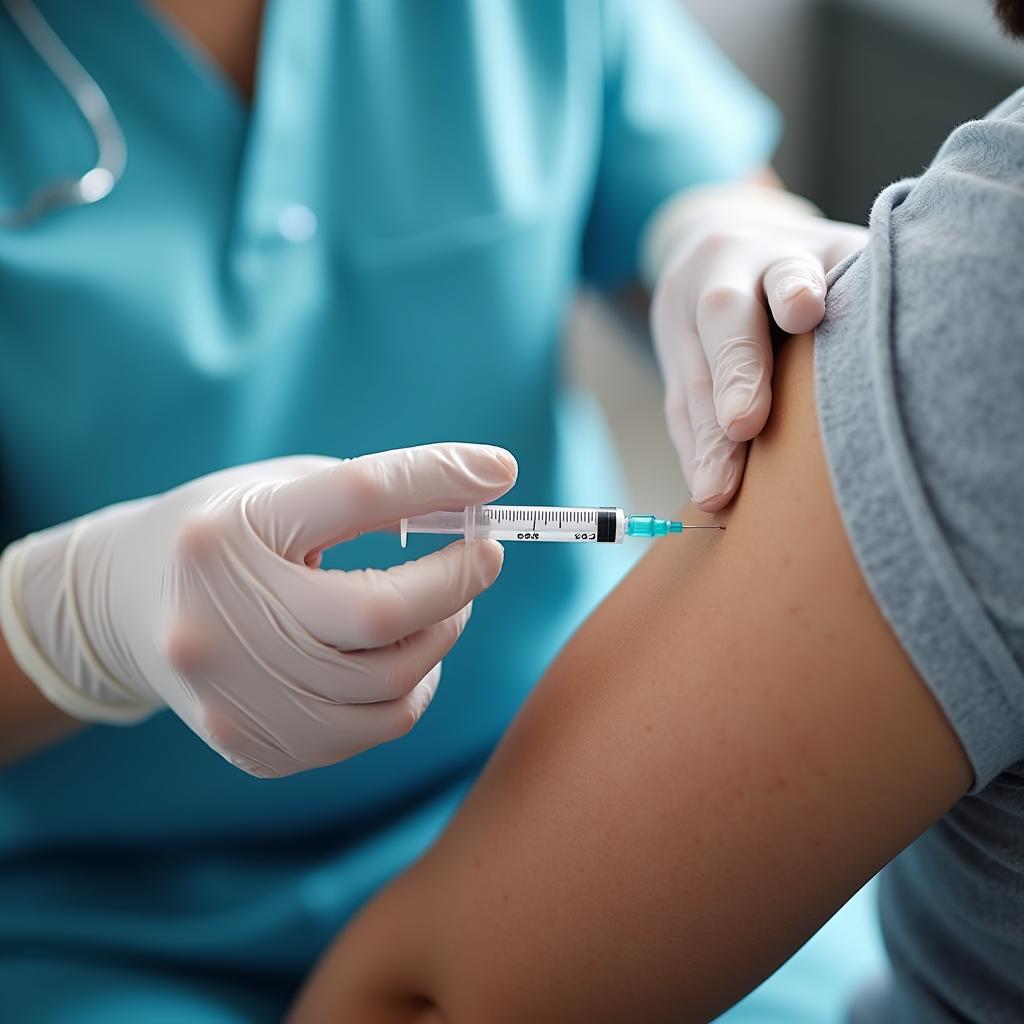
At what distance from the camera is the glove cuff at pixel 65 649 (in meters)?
0.89

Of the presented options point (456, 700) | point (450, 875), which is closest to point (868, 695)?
point (450, 875)

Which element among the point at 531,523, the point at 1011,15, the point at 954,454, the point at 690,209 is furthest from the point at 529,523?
the point at 690,209

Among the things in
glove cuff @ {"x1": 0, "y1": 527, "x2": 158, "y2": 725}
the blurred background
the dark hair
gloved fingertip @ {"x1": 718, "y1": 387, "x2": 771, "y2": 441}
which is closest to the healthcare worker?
glove cuff @ {"x1": 0, "y1": 527, "x2": 158, "y2": 725}

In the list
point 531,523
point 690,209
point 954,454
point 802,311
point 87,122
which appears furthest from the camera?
point 690,209

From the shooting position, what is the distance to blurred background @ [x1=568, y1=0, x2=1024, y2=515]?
85.0 inches

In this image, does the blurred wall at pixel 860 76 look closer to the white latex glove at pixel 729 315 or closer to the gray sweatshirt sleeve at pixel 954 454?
the white latex glove at pixel 729 315

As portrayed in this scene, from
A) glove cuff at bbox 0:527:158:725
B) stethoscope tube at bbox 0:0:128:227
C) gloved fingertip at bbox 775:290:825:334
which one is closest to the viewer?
gloved fingertip at bbox 775:290:825:334

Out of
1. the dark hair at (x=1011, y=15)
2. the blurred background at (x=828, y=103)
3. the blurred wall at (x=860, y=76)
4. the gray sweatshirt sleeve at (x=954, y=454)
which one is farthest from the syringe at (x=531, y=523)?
the blurred wall at (x=860, y=76)

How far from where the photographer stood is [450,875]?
2.51 feet

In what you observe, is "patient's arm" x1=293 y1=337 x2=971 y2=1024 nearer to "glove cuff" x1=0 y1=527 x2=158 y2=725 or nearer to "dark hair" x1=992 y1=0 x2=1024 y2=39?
"dark hair" x1=992 y1=0 x2=1024 y2=39

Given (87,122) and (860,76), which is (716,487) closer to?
(87,122)

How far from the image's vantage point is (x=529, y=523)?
78cm

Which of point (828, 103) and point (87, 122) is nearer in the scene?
point (87, 122)

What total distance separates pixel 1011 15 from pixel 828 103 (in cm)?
202
